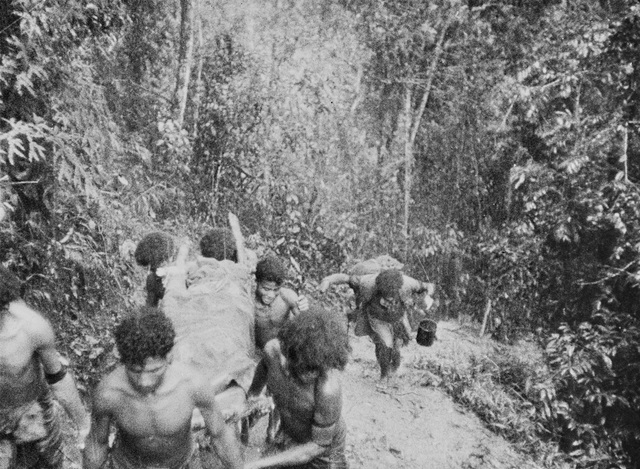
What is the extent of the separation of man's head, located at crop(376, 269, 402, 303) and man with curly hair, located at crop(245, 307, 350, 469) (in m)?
2.13

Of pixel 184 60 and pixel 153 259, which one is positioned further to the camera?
pixel 184 60

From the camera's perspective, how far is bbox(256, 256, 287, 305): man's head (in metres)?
3.92

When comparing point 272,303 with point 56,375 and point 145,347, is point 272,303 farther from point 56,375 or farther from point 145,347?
point 145,347

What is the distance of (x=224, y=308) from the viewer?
143 inches

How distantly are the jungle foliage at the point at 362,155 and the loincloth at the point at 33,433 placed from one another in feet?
4.79

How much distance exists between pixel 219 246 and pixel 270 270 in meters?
0.82

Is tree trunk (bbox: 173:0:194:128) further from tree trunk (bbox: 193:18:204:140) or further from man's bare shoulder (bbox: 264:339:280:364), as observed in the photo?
man's bare shoulder (bbox: 264:339:280:364)

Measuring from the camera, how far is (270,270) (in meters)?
3.91

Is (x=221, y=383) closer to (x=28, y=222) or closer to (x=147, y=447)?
(x=147, y=447)

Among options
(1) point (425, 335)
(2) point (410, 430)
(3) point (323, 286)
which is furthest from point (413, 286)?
(2) point (410, 430)

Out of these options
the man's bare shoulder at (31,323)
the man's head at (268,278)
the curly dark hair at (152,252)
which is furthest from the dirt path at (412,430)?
the man's bare shoulder at (31,323)

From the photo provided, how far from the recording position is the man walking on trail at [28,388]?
2.63 metres

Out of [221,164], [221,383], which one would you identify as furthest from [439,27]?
[221,383]

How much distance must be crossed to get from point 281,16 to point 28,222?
5.99 m
